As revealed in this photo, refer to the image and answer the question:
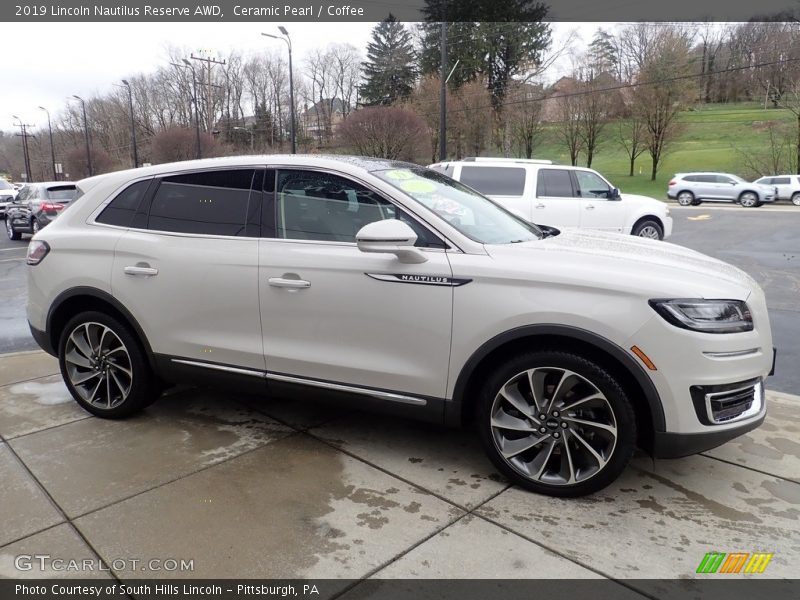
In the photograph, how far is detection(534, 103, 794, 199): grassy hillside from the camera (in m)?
46.0

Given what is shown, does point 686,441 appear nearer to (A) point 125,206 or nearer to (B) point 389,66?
(A) point 125,206

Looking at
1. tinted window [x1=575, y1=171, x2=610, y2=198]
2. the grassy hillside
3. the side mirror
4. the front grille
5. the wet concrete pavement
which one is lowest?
the wet concrete pavement

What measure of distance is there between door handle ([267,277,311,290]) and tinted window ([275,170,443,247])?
26cm

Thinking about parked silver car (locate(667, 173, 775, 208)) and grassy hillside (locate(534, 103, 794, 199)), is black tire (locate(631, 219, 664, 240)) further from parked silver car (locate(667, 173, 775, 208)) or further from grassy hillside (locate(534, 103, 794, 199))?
grassy hillside (locate(534, 103, 794, 199))

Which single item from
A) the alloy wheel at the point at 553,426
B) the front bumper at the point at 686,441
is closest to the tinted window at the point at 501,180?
the alloy wheel at the point at 553,426

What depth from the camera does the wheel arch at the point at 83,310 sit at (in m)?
3.92

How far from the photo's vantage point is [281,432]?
12.8 ft

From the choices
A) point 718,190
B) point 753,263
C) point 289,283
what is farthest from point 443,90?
point 289,283

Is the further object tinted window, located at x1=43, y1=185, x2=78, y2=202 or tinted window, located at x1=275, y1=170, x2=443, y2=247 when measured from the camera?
tinted window, located at x1=43, y1=185, x2=78, y2=202

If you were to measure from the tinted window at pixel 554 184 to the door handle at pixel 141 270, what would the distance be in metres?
8.75

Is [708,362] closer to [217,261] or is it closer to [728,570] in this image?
[728,570]

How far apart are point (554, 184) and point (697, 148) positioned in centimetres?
5290

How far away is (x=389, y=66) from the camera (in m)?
60.5

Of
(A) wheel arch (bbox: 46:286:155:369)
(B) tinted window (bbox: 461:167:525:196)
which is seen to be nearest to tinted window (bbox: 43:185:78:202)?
(B) tinted window (bbox: 461:167:525:196)
